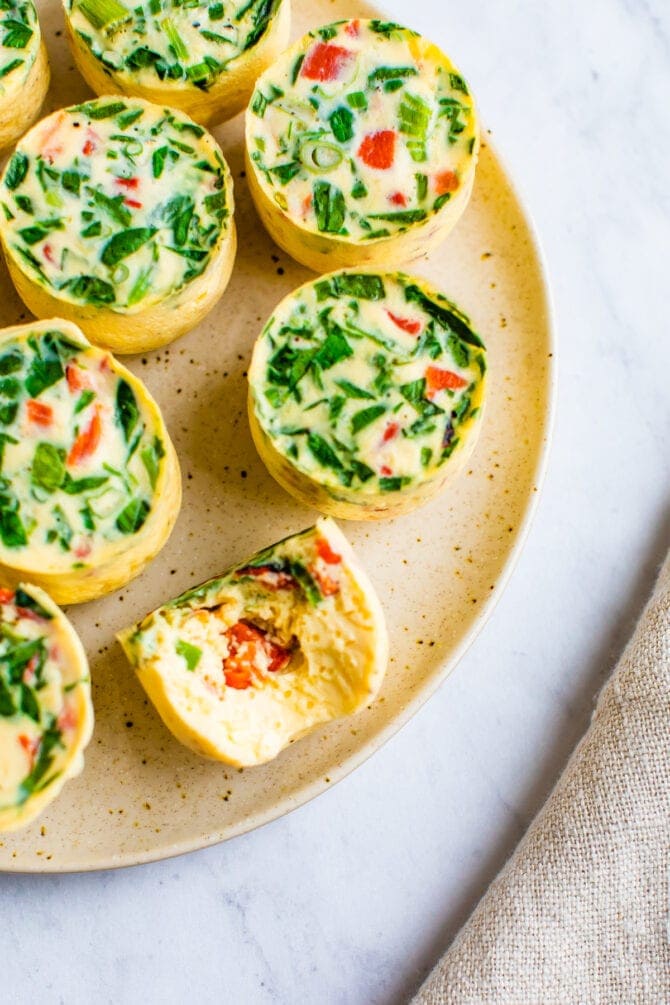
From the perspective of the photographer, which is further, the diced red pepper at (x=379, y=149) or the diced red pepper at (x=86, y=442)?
the diced red pepper at (x=379, y=149)

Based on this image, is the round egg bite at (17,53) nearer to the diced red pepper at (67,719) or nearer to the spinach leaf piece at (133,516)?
the spinach leaf piece at (133,516)

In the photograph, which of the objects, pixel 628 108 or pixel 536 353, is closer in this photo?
pixel 536 353

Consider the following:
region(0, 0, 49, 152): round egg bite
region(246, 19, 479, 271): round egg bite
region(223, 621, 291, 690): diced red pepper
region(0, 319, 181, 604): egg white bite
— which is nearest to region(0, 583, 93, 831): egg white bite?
region(0, 319, 181, 604): egg white bite

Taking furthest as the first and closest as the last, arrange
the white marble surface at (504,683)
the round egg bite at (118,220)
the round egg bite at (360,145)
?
the white marble surface at (504,683) < the round egg bite at (360,145) < the round egg bite at (118,220)

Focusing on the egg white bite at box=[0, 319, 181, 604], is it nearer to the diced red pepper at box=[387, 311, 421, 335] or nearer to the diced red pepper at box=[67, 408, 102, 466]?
the diced red pepper at box=[67, 408, 102, 466]

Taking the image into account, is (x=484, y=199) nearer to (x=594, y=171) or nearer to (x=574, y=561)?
(x=594, y=171)

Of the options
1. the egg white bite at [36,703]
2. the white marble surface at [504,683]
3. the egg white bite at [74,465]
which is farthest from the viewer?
the white marble surface at [504,683]

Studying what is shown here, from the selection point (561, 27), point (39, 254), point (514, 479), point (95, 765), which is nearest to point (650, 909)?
point (514, 479)

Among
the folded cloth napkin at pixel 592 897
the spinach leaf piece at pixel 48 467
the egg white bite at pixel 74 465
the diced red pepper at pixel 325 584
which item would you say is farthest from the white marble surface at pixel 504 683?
the spinach leaf piece at pixel 48 467

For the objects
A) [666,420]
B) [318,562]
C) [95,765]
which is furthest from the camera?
[666,420]
